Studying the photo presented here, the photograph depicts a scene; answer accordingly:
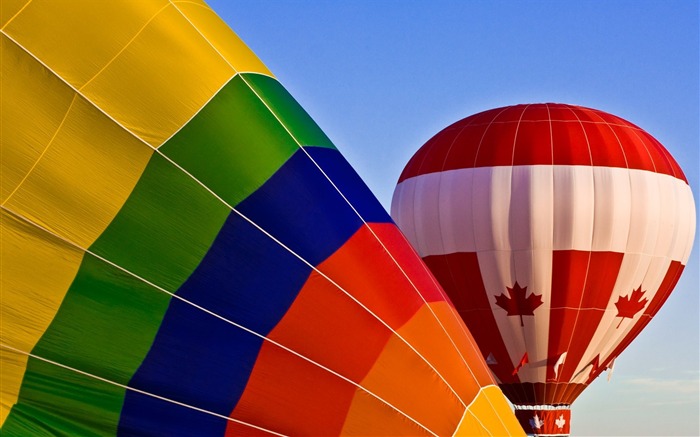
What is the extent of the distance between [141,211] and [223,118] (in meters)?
0.70

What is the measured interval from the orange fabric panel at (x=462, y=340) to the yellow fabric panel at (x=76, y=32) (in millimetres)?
2268

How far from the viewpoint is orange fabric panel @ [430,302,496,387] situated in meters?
7.73

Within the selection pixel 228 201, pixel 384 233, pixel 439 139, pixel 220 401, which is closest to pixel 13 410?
pixel 220 401

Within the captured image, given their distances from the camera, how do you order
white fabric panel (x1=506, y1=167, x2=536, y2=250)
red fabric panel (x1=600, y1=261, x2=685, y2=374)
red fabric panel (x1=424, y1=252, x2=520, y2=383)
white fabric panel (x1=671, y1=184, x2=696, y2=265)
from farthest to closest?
white fabric panel (x1=671, y1=184, x2=696, y2=265) → red fabric panel (x1=600, y1=261, x2=685, y2=374) → red fabric panel (x1=424, y1=252, x2=520, y2=383) → white fabric panel (x1=506, y1=167, x2=536, y2=250)

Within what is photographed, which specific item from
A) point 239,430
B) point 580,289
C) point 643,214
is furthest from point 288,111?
point 643,214

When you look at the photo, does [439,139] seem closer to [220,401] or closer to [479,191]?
[479,191]

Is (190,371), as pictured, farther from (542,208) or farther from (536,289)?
(542,208)

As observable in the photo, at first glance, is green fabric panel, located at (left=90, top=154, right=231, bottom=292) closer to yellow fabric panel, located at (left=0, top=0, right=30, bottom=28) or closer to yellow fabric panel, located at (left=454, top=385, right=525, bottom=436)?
yellow fabric panel, located at (left=0, top=0, right=30, bottom=28)

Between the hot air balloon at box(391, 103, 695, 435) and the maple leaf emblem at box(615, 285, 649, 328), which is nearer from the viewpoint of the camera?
the hot air balloon at box(391, 103, 695, 435)

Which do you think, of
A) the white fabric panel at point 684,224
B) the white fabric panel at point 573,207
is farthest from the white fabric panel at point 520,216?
the white fabric panel at point 684,224

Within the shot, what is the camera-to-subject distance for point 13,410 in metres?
7.08

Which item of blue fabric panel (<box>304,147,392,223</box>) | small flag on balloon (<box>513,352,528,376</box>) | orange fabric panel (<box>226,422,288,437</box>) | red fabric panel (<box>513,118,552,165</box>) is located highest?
red fabric panel (<box>513,118,552,165</box>)

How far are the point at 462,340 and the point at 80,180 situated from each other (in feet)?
7.64

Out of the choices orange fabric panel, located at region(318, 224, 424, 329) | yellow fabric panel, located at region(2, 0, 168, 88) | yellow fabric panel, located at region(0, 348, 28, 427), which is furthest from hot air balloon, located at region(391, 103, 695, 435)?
yellow fabric panel, located at region(0, 348, 28, 427)
